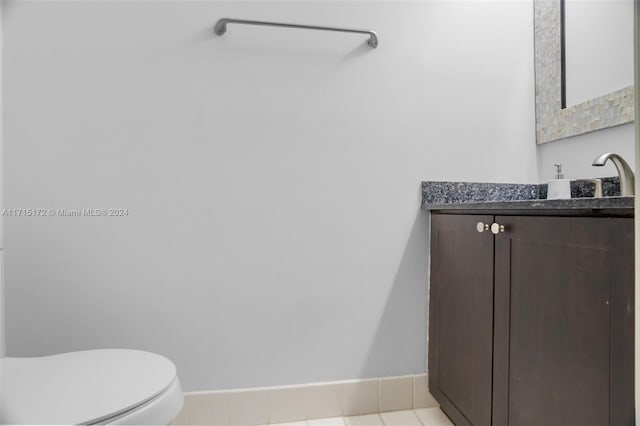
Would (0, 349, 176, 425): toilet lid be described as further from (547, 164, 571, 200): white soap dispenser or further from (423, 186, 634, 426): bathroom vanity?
(547, 164, 571, 200): white soap dispenser

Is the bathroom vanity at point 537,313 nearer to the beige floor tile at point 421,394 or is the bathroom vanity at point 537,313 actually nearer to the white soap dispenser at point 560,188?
the beige floor tile at point 421,394

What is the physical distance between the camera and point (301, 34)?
142cm

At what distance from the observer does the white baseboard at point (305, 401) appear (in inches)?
53.4

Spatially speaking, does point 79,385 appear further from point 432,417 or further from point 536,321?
point 432,417

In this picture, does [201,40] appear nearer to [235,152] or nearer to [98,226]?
[235,152]

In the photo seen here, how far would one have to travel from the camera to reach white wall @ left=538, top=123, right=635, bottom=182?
4.09 feet

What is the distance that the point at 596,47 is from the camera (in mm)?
1349

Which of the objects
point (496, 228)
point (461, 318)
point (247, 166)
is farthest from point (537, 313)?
point (247, 166)

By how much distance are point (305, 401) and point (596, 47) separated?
1.69 m

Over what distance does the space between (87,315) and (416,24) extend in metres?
1.65

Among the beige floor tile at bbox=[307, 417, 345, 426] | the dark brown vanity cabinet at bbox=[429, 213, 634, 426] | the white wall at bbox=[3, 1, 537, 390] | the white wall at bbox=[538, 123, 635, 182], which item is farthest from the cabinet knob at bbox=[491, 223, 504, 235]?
the beige floor tile at bbox=[307, 417, 345, 426]

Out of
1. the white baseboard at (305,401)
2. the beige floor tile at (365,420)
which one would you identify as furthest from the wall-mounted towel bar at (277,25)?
the beige floor tile at (365,420)

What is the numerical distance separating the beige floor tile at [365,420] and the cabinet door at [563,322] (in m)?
0.52

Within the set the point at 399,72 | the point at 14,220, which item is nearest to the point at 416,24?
the point at 399,72
